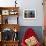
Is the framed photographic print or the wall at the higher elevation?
the framed photographic print

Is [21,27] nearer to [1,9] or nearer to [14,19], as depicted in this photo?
[14,19]

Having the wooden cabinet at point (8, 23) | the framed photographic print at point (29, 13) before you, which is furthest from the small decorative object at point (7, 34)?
the framed photographic print at point (29, 13)

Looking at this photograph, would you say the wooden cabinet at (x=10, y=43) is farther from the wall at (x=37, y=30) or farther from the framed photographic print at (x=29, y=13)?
the framed photographic print at (x=29, y=13)

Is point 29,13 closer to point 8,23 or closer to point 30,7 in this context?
point 30,7

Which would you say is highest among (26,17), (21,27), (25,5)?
(25,5)

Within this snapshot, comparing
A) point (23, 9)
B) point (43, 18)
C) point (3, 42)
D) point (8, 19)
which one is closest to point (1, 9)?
point (8, 19)

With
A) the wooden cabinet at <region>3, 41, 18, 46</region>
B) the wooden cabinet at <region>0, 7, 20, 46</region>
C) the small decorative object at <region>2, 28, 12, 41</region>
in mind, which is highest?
the wooden cabinet at <region>0, 7, 20, 46</region>

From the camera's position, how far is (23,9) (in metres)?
5.46

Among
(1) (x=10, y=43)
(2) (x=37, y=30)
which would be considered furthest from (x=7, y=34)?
(2) (x=37, y=30)

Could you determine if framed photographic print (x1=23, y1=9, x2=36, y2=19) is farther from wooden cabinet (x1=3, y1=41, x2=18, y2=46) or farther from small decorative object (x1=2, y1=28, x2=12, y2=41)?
wooden cabinet (x1=3, y1=41, x2=18, y2=46)

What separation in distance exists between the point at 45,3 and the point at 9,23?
4.79 feet

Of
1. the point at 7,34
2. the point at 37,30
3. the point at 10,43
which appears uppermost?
the point at 37,30

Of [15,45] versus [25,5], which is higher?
[25,5]

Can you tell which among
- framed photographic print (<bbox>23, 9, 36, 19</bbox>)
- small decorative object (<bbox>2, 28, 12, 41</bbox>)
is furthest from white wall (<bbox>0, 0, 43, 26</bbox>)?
small decorative object (<bbox>2, 28, 12, 41</bbox>)
